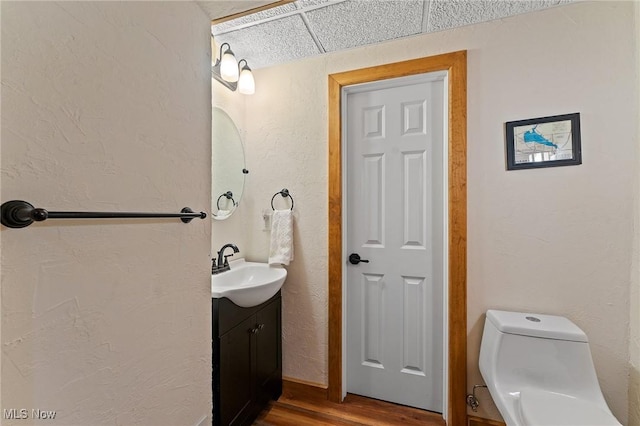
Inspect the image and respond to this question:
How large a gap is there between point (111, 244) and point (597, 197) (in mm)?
1935

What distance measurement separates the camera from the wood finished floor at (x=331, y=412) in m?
1.65

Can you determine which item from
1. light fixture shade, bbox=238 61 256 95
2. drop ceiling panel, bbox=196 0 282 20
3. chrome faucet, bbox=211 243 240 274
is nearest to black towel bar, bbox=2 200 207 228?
drop ceiling panel, bbox=196 0 282 20

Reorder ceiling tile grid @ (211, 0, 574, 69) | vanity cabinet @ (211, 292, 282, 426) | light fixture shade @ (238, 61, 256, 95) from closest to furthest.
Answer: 1. vanity cabinet @ (211, 292, 282, 426)
2. ceiling tile grid @ (211, 0, 574, 69)
3. light fixture shade @ (238, 61, 256, 95)

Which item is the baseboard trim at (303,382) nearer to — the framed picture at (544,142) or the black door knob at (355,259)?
the black door knob at (355,259)

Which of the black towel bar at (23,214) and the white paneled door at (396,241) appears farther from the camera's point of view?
the white paneled door at (396,241)

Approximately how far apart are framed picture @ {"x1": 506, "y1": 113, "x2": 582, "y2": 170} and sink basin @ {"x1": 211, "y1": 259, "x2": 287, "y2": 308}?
1.38 metres

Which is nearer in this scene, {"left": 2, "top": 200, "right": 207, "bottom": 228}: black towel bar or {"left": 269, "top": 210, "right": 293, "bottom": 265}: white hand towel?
{"left": 2, "top": 200, "right": 207, "bottom": 228}: black towel bar

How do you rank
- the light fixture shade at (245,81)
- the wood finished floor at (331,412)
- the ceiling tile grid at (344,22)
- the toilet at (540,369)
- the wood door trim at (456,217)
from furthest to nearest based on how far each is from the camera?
the light fixture shade at (245,81) → the wood finished floor at (331,412) → the wood door trim at (456,217) → the ceiling tile grid at (344,22) → the toilet at (540,369)

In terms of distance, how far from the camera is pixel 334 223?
1786 millimetres

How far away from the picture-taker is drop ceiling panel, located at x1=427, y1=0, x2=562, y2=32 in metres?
1.40

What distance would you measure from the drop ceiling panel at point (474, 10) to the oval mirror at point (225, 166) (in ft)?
4.24

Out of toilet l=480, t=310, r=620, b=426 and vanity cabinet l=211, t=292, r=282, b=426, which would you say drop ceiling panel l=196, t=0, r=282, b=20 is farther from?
toilet l=480, t=310, r=620, b=426

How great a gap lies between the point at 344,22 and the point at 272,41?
0.44 meters

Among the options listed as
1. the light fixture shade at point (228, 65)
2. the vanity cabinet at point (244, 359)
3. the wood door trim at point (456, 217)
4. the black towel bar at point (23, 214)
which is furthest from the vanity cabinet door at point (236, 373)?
the light fixture shade at point (228, 65)
